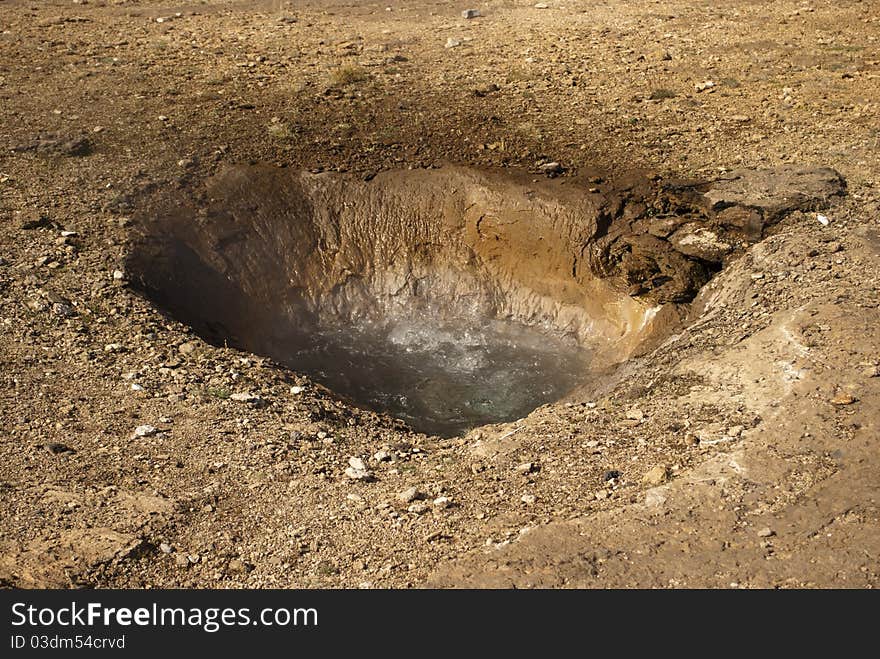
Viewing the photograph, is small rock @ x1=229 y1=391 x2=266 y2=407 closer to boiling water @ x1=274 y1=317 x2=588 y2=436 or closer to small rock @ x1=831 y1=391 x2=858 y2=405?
boiling water @ x1=274 y1=317 x2=588 y2=436

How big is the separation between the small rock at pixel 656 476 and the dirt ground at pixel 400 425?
0.09 metres

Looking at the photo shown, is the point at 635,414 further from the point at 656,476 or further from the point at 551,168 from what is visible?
the point at 551,168

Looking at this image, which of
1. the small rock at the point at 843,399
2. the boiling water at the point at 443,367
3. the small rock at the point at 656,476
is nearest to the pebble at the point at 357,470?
the small rock at the point at 656,476

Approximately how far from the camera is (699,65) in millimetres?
9789

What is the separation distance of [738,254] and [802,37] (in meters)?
4.27

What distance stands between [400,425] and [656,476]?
75.9 inches

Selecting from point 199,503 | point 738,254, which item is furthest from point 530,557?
point 738,254

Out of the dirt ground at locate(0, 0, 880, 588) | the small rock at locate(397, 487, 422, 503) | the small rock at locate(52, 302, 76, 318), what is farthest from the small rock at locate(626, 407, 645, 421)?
the small rock at locate(52, 302, 76, 318)

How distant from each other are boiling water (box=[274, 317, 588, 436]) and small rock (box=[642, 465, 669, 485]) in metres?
2.24

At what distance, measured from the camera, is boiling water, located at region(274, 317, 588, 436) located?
24.1 ft

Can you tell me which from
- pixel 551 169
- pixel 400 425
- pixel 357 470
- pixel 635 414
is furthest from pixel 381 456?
pixel 551 169

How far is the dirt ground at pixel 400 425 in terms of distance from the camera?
445 centimetres

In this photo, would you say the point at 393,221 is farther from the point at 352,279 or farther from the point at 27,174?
the point at 27,174

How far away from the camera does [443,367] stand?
309 inches
